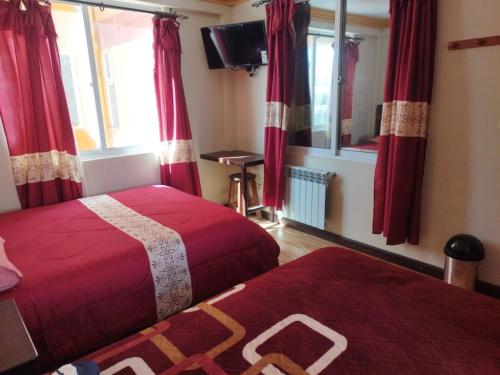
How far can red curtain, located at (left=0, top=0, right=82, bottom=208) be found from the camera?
2.57 m

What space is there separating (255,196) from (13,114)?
2.40 m

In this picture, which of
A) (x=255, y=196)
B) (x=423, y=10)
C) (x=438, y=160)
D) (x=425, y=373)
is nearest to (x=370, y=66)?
(x=423, y=10)

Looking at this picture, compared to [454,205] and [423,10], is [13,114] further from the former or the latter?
[454,205]

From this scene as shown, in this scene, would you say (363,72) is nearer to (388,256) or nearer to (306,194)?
(306,194)

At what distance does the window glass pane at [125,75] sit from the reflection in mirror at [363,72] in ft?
6.34

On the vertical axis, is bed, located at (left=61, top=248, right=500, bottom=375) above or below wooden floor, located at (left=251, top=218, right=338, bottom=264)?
above

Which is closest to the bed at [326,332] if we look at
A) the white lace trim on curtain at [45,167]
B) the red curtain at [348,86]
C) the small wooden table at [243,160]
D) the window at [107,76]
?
the red curtain at [348,86]

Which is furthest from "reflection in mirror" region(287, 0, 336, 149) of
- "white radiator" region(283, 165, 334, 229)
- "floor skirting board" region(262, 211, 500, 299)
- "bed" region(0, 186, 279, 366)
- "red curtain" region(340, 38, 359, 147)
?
"bed" region(0, 186, 279, 366)

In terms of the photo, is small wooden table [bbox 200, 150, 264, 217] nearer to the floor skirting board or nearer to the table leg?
the table leg

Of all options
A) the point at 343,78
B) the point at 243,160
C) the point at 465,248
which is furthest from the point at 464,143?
the point at 243,160

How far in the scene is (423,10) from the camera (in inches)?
90.0

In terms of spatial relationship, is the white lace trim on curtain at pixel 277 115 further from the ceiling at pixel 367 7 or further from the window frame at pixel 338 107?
the ceiling at pixel 367 7

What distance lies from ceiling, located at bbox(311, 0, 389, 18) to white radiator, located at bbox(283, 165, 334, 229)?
137 centimetres

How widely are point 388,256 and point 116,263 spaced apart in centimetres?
219
